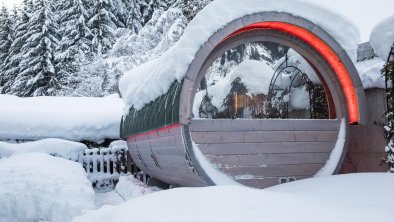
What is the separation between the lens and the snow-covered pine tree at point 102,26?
32.1 meters

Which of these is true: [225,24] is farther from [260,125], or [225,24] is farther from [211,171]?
[211,171]

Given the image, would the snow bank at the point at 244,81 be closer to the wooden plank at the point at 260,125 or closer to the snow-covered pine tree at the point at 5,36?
the wooden plank at the point at 260,125

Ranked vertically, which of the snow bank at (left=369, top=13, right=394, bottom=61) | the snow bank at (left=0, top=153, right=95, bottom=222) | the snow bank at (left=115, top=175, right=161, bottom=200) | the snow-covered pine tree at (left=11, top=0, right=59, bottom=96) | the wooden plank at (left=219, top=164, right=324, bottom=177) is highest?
the snow-covered pine tree at (left=11, top=0, right=59, bottom=96)

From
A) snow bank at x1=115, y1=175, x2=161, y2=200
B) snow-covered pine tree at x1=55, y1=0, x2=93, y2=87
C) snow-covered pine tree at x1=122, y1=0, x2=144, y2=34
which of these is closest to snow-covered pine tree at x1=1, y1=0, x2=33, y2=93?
snow-covered pine tree at x1=55, y1=0, x2=93, y2=87

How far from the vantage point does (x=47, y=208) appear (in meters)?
→ 5.96

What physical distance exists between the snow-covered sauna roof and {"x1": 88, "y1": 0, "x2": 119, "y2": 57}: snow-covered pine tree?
84.5ft

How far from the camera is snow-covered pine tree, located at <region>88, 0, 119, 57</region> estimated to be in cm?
3210

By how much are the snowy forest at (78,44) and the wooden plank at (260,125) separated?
1784 centimetres

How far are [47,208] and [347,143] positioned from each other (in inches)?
194

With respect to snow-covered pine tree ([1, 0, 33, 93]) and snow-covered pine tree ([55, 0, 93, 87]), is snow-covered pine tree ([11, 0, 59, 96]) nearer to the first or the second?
snow-covered pine tree ([55, 0, 93, 87])

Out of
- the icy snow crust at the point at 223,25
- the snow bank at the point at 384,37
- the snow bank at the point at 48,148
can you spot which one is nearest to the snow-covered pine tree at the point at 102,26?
the snow bank at the point at 48,148

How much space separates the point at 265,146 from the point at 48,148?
8.95m

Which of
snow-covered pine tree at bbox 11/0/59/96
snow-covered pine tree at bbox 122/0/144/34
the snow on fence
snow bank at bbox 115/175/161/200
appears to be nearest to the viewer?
snow bank at bbox 115/175/161/200

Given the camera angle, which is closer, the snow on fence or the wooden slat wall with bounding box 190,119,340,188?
the wooden slat wall with bounding box 190,119,340,188
